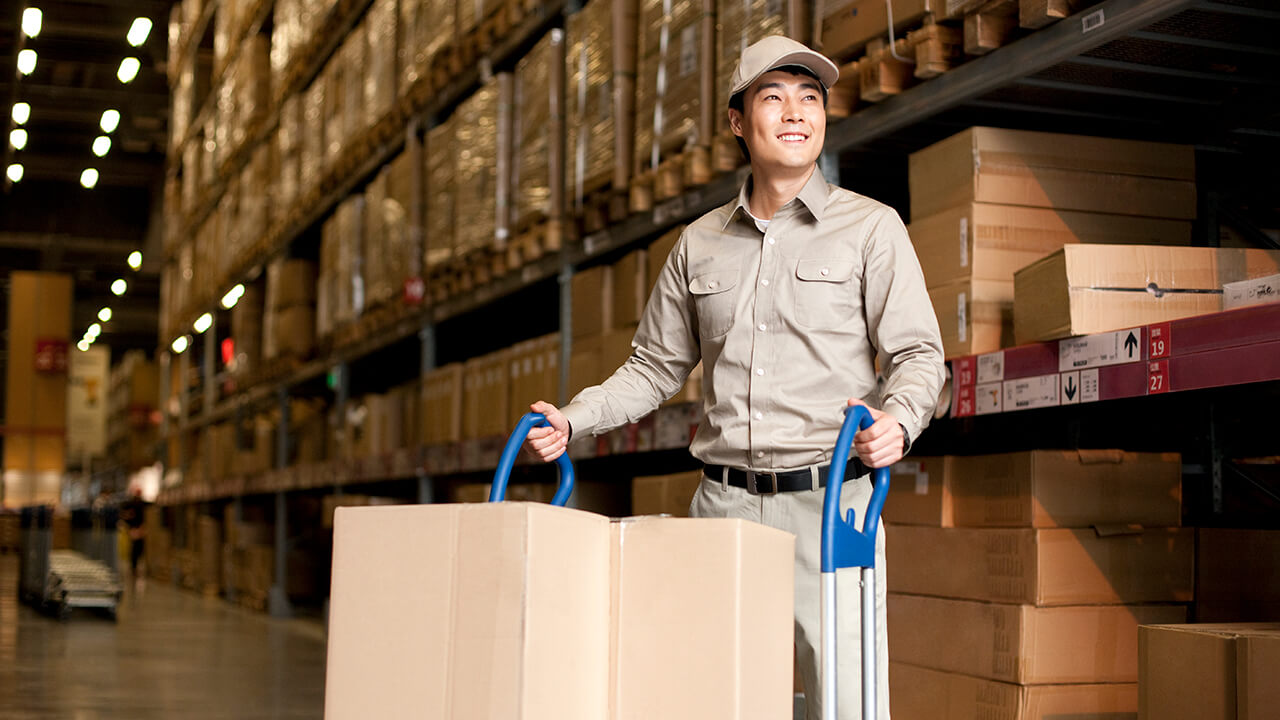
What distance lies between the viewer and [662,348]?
2.90 meters

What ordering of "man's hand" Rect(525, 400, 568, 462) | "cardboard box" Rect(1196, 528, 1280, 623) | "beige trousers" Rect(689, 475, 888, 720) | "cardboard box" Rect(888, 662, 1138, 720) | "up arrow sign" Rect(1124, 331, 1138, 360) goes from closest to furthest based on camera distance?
1. "beige trousers" Rect(689, 475, 888, 720)
2. "man's hand" Rect(525, 400, 568, 462)
3. "up arrow sign" Rect(1124, 331, 1138, 360)
4. "cardboard box" Rect(888, 662, 1138, 720)
5. "cardboard box" Rect(1196, 528, 1280, 623)

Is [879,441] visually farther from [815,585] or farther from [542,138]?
[542,138]

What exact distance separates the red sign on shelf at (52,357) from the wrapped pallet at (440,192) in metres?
23.5

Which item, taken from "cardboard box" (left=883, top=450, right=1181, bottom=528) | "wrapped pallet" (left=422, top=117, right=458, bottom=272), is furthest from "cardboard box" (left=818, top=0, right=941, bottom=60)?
"wrapped pallet" (left=422, top=117, right=458, bottom=272)

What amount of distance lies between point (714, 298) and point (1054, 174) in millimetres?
1479

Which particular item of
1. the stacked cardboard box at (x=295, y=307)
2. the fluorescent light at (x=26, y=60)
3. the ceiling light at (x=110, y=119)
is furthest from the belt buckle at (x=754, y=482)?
the ceiling light at (x=110, y=119)

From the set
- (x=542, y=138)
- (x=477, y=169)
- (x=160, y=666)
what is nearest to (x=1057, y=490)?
(x=542, y=138)

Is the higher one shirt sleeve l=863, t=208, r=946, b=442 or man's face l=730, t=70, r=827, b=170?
man's face l=730, t=70, r=827, b=170

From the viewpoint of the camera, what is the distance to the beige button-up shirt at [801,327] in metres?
2.54

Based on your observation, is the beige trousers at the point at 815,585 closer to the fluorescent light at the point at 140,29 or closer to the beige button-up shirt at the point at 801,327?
the beige button-up shirt at the point at 801,327

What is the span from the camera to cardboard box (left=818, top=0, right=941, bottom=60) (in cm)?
371

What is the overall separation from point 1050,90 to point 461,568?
255 cm

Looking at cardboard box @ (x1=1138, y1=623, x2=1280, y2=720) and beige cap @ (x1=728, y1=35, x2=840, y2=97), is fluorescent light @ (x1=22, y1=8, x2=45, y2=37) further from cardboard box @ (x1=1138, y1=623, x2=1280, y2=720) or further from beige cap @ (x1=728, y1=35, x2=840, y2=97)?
cardboard box @ (x1=1138, y1=623, x2=1280, y2=720)

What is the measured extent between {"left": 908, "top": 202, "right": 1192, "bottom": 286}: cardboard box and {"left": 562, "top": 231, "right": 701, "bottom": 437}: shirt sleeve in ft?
3.10
